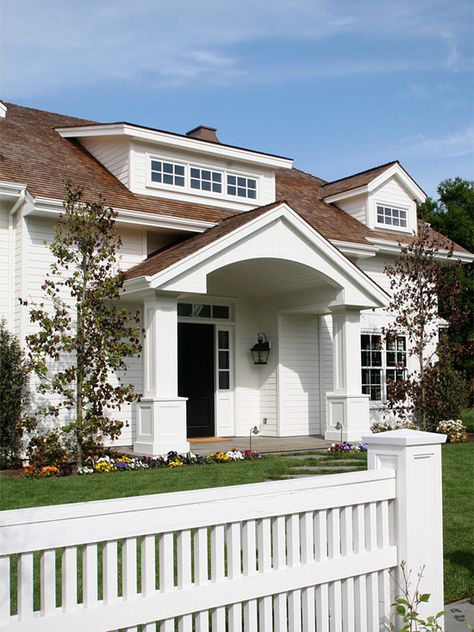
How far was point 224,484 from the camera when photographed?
802 cm

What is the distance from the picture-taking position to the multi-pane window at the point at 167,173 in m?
14.2

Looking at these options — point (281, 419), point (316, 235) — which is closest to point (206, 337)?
point (281, 419)

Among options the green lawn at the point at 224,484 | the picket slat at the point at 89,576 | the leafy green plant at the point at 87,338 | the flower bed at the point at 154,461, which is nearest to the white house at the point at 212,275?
the flower bed at the point at 154,461

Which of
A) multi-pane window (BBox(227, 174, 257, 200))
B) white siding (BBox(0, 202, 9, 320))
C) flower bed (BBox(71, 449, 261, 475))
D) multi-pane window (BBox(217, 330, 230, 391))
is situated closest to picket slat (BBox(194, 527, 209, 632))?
flower bed (BBox(71, 449, 261, 475))

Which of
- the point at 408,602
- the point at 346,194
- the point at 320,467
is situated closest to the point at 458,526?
the point at 408,602

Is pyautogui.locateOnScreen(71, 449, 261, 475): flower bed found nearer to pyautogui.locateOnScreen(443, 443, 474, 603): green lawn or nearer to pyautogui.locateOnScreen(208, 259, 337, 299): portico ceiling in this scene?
pyautogui.locateOnScreen(443, 443, 474, 603): green lawn

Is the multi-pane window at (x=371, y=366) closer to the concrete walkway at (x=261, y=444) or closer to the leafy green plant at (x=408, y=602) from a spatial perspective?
the concrete walkway at (x=261, y=444)

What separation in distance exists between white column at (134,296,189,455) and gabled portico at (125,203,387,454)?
2cm

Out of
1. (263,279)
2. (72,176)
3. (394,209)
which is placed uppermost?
(394,209)

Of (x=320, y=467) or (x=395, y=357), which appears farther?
(x=395, y=357)

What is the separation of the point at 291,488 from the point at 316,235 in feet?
32.1

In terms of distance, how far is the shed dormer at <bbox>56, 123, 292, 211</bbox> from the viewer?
13.8 m

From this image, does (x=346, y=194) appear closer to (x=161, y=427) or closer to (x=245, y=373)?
(x=245, y=373)

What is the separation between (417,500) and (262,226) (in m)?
9.02
